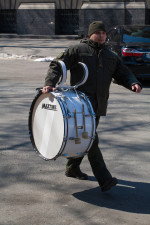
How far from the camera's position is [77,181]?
5.69 m

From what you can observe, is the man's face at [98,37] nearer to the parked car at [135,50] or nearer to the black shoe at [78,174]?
the black shoe at [78,174]

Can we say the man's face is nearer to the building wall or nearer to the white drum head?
the white drum head

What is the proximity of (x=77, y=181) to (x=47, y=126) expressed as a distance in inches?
38.0

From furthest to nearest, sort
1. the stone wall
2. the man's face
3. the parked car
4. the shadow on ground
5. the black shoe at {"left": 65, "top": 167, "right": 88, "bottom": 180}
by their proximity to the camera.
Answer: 1. the stone wall
2. the parked car
3. the black shoe at {"left": 65, "top": 167, "right": 88, "bottom": 180}
4. the man's face
5. the shadow on ground

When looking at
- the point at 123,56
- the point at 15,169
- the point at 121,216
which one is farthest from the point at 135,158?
the point at 123,56

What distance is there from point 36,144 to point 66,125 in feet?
2.09

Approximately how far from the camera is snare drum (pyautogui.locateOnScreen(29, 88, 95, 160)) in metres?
4.74

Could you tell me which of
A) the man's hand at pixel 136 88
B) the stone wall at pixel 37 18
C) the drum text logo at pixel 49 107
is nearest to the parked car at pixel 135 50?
the man's hand at pixel 136 88

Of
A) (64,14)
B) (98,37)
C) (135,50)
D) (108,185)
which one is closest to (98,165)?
(108,185)

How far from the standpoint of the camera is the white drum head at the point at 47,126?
190 inches

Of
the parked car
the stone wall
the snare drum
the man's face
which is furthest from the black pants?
the stone wall

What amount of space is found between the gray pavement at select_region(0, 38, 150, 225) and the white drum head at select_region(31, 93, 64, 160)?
0.52 meters

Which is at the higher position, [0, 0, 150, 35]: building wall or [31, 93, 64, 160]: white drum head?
[31, 93, 64, 160]: white drum head

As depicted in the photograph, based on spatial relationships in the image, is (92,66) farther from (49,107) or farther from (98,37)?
(49,107)
